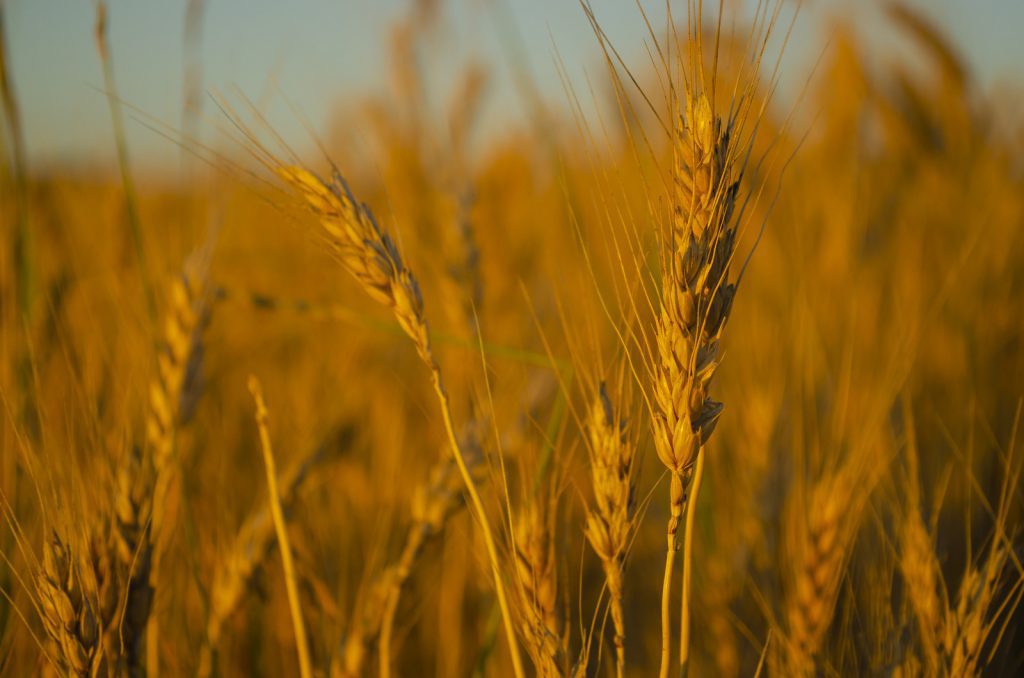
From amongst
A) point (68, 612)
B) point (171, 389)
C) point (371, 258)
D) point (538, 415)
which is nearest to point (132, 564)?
point (68, 612)

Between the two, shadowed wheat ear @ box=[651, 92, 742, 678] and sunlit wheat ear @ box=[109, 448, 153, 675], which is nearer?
shadowed wheat ear @ box=[651, 92, 742, 678]

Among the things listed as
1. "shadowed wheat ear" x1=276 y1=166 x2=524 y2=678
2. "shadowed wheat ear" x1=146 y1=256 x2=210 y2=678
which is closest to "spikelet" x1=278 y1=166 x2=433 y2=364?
"shadowed wheat ear" x1=276 y1=166 x2=524 y2=678

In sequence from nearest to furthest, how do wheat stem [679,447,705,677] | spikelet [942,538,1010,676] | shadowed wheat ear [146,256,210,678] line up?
wheat stem [679,447,705,677], spikelet [942,538,1010,676], shadowed wheat ear [146,256,210,678]

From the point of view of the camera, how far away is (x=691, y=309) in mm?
462

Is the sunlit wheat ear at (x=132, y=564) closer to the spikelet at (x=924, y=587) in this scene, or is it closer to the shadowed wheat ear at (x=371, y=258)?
the shadowed wheat ear at (x=371, y=258)

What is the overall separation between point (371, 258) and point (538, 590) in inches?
11.7

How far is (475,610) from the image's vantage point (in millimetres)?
1208

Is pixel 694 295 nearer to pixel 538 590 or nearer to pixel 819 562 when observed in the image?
pixel 538 590

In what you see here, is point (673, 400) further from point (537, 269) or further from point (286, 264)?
point (286, 264)

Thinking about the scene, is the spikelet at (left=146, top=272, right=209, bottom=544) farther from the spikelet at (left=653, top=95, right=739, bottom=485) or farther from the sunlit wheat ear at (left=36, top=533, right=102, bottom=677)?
the spikelet at (left=653, top=95, right=739, bottom=485)

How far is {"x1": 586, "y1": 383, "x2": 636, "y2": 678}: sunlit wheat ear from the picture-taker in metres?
0.49

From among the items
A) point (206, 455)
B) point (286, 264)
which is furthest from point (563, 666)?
point (286, 264)

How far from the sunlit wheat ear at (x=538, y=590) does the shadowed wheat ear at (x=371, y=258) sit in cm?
2

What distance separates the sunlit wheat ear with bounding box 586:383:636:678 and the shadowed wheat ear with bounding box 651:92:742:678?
4 centimetres
